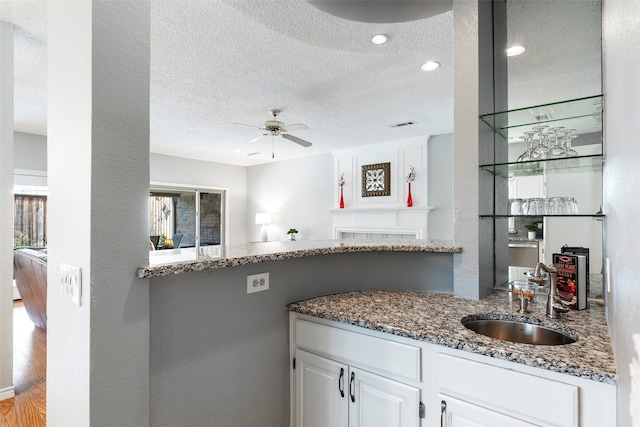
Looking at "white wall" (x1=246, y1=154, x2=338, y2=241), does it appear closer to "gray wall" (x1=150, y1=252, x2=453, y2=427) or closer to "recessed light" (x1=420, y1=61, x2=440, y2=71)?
"recessed light" (x1=420, y1=61, x2=440, y2=71)

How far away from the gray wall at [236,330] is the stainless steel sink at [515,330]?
392 mm

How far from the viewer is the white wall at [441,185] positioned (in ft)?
17.7

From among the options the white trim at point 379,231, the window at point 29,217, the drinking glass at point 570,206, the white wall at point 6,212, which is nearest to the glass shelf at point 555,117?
the drinking glass at point 570,206

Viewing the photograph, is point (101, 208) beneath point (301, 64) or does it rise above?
beneath

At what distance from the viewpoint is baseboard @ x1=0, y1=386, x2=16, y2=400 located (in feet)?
8.25

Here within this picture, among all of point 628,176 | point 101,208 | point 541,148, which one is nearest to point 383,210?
point 541,148

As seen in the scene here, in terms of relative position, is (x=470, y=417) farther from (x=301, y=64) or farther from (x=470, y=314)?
(x=301, y=64)

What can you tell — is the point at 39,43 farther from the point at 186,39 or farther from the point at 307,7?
the point at 307,7

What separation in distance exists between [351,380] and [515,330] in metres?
0.77

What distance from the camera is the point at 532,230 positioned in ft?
6.63

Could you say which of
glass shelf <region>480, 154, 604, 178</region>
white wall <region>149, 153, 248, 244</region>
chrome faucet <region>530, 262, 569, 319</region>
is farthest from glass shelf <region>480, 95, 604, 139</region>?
white wall <region>149, 153, 248, 244</region>

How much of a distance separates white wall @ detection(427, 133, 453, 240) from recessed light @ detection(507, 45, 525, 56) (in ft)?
10.3

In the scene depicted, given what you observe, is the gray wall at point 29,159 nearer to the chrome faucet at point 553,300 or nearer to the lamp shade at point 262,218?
the lamp shade at point 262,218

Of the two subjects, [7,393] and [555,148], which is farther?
[7,393]
